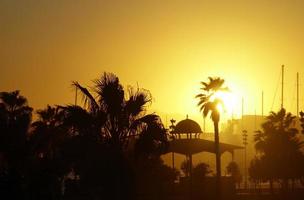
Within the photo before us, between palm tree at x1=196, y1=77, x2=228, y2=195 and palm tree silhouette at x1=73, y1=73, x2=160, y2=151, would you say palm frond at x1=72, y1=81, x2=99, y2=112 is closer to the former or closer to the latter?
palm tree silhouette at x1=73, y1=73, x2=160, y2=151

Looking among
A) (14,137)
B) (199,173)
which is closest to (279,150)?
(199,173)

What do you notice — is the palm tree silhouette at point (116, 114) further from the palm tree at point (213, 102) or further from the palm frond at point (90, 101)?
the palm tree at point (213, 102)

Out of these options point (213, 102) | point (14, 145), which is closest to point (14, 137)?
point (14, 145)

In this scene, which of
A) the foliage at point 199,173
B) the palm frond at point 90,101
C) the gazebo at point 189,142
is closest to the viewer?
the palm frond at point 90,101

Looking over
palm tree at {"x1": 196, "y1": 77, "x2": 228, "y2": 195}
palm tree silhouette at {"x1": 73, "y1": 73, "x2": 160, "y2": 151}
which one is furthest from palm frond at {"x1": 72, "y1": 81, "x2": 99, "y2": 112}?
palm tree at {"x1": 196, "y1": 77, "x2": 228, "y2": 195}

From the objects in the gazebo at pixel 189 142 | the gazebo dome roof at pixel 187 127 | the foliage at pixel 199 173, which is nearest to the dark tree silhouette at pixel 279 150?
the gazebo at pixel 189 142

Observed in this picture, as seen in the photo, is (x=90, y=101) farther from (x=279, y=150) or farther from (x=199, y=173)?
(x=279, y=150)

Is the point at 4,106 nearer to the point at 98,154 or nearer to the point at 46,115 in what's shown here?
the point at 46,115

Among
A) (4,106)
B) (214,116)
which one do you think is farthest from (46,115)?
(214,116)

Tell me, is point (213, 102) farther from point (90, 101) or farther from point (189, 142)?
point (90, 101)

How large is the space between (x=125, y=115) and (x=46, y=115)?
2783cm

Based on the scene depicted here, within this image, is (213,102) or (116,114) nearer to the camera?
(116,114)

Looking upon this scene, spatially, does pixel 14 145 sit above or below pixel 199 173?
above

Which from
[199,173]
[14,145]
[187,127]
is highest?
[187,127]
